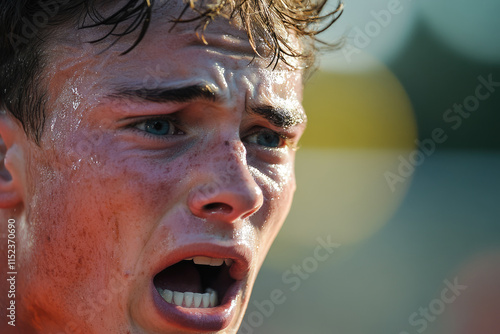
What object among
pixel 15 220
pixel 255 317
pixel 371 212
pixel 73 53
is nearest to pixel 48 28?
pixel 73 53

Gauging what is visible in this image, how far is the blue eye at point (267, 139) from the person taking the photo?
229cm

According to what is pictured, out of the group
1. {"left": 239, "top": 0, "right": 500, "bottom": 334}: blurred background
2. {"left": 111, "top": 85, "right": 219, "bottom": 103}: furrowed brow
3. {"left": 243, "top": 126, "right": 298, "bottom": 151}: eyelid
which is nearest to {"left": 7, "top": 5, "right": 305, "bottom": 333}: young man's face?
{"left": 111, "top": 85, "right": 219, "bottom": 103}: furrowed brow

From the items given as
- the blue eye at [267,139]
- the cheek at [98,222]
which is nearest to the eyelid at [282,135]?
the blue eye at [267,139]

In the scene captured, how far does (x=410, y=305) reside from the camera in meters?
7.39

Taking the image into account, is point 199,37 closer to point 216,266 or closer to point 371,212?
point 216,266

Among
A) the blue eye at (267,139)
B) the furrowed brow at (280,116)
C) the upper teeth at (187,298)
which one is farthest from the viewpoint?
the blue eye at (267,139)

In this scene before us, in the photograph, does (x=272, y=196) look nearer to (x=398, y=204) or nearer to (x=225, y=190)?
(x=225, y=190)

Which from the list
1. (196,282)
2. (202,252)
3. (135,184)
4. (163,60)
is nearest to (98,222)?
(135,184)

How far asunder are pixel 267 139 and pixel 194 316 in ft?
2.39

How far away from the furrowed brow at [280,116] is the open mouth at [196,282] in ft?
1.70

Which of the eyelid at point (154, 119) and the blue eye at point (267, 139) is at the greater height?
the eyelid at point (154, 119)

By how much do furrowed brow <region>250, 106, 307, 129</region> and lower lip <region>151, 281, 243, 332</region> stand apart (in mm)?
672

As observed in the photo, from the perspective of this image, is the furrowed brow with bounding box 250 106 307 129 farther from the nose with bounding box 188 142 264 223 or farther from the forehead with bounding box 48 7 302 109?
the nose with bounding box 188 142 264 223

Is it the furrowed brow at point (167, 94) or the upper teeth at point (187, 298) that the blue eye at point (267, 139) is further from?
the upper teeth at point (187, 298)
